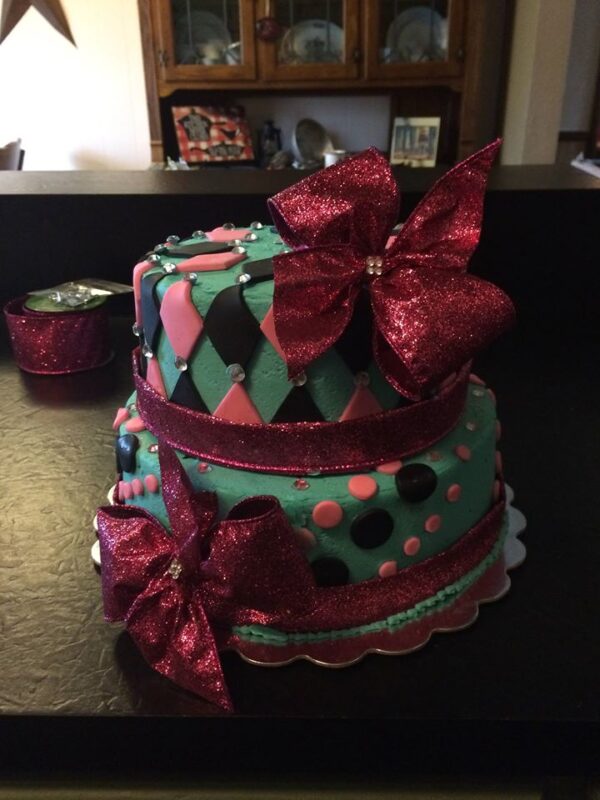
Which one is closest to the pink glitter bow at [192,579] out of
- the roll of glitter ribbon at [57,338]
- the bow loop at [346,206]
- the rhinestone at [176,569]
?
the rhinestone at [176,569]

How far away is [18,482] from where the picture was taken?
0.96 meters

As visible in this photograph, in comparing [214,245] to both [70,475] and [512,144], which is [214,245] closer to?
[70,475]

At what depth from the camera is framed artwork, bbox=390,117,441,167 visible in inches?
120

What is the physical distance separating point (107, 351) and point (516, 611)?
0.85 meters

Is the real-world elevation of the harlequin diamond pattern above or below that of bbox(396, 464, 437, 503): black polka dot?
above

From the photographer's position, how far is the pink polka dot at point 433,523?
0.67m

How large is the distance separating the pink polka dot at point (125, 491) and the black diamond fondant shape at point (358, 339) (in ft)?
0.83

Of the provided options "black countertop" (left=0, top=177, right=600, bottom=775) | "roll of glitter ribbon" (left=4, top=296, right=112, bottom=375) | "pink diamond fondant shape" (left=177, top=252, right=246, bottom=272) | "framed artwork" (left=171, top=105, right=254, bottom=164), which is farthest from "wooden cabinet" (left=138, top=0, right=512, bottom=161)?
"pink diamond fondant shape" (left=177, top=252, right=246, bottom=272)

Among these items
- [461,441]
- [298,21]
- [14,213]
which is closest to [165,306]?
[461,441]

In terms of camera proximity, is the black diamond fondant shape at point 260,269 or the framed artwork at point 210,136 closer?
the black diamond fondant shape at point 260,269

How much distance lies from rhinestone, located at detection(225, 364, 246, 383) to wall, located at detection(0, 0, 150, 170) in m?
2.95

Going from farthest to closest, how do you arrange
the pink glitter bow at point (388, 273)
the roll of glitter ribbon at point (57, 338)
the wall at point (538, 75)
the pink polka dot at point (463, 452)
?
the wall at point (538, 75)
the roll of glitter ribbon at point (57, 338)
the pink polka dot at point (463, 452)
the pink glitter bow at point (388, 273)

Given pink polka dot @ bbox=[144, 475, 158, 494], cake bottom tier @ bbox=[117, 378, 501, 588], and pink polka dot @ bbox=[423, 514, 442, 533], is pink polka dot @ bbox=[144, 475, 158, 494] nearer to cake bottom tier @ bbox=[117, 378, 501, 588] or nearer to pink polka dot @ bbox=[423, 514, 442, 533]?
cake bottom tier @ bbox=[117, 378, 501, 588]

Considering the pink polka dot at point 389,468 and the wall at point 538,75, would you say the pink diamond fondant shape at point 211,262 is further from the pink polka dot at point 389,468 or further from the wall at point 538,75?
the wall at point 538,75
